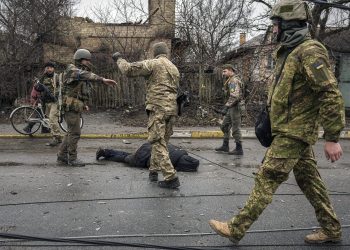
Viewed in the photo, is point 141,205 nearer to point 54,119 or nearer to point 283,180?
point 283,180

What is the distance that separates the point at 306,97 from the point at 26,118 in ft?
27.5

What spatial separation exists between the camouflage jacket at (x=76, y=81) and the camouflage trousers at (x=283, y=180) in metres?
3.70

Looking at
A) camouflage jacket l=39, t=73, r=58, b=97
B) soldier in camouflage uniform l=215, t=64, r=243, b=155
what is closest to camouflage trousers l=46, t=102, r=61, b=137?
camouflage jacket l=39, t=73, r=58, b=97

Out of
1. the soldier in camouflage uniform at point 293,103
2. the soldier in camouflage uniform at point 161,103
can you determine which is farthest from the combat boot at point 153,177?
the soldier in camouflage uniform at point 293,103

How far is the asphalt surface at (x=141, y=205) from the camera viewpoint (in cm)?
418

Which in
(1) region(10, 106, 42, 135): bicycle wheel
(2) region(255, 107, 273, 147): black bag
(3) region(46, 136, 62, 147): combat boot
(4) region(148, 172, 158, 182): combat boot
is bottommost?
(4) region(148, 172, 158, 182): combat boot

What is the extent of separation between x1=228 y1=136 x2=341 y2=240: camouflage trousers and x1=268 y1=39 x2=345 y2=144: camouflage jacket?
0.40ft

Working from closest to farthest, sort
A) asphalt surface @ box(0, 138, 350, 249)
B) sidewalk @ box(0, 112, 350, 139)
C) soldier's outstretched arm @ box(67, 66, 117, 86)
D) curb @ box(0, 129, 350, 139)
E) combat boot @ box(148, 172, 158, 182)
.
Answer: asphalt surface @ box(0, 138, 350, 249) → combat boot @ box(148, 172, 158, 182) → soldier's outstretched arm @ box(67, 66, 117, 86) → curb @ box(0, 129, 350, 139) → sidewalk @ box(0, 112, 350, 139)

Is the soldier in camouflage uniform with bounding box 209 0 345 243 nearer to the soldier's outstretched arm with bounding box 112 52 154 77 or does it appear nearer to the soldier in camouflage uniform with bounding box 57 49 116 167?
the soldier's outstretched arm with bounding box 112 52 154 77

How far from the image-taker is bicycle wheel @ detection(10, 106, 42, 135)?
1063cm

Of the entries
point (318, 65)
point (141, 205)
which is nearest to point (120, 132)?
point (141, 205)

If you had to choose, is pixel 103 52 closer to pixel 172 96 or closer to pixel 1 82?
pixel 1 82

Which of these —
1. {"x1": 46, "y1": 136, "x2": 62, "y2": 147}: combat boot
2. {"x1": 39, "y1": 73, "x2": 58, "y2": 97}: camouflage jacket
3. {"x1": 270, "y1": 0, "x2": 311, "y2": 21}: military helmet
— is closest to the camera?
{"x1": 270, "y1": 0, "x2": 311, "y2": 21}: military helmet

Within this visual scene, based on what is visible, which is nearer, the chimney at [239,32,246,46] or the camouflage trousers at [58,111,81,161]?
the camouflage trousers at [58,111,81,161]
